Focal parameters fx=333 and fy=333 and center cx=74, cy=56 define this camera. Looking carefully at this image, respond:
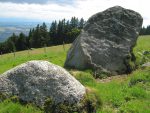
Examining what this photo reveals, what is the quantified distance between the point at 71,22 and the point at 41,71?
152641mm

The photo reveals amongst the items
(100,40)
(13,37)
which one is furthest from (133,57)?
(13,37)

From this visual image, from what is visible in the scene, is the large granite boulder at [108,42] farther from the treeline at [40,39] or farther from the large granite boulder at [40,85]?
the treeline at [40,39]

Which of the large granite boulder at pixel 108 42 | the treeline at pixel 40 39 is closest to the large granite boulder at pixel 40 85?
the large granite boulder at pixel 108 42

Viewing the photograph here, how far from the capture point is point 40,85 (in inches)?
499

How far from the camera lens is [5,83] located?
42.4 feet

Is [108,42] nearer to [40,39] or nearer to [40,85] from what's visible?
[40,85]

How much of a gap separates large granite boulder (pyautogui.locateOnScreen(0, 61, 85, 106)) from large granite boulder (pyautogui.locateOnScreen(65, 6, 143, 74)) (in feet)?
29.8

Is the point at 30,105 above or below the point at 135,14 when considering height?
below

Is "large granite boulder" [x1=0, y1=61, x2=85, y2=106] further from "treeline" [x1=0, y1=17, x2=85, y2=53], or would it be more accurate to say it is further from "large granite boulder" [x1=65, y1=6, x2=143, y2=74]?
"treeline" [x1=0, y1=17, x2=85, y2=53]

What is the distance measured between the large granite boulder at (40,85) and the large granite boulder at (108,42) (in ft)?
29.8

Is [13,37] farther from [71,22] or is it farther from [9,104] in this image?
[9,104]

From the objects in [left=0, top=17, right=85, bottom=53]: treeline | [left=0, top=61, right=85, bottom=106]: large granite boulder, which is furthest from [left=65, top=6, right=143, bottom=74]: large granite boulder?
[left=0, top=17, right=85, bottom=53]: treeline

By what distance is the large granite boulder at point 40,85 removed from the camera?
12.4 metres

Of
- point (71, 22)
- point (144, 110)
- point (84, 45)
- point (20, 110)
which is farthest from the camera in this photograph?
point (71, 22)
